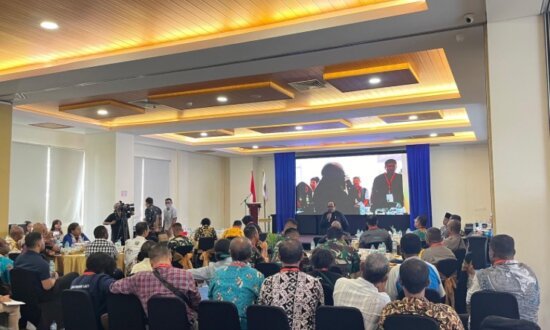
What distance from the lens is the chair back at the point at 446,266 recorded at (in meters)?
4.70

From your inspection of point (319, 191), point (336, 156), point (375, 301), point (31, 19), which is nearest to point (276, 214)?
point (319, 191)

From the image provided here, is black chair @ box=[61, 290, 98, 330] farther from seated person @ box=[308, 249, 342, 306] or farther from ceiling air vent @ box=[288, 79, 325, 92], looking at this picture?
ceiling air vent @ box=[288, 79, 325, 92]

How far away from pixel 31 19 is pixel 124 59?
3.28 feet

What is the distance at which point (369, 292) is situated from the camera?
9.40ft

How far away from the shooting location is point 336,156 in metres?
14.5

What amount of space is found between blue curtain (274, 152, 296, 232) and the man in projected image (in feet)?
8.81

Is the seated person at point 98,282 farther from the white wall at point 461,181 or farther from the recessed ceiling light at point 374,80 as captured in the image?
the white wall at point 461,181

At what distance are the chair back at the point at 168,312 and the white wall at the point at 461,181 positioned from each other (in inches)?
454

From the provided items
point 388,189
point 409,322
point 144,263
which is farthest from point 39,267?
point 388,189

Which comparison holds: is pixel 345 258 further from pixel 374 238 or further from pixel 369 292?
pixel 374 238

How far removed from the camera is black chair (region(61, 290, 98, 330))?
10.9ft

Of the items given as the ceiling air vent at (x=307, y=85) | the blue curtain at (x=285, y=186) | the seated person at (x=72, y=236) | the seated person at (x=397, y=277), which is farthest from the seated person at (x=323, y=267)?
the blue curtain at (x=285, y=186)

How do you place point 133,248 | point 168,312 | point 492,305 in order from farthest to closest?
point 133,248 → point 168,312 → point 492,305

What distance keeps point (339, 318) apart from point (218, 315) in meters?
0.84
